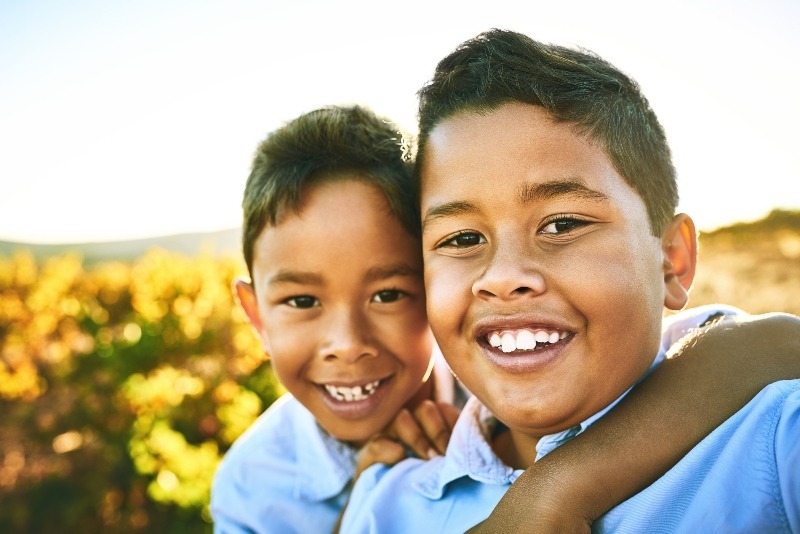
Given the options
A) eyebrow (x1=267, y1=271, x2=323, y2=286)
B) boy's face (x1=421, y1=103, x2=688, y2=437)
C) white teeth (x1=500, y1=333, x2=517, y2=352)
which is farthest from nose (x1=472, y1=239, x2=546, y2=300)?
eyebrow (x1=267, y1=271, x2=323, y2=286)

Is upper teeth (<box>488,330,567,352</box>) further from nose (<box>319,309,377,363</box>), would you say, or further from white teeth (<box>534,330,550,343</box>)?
nose (<box>319,309,377,363</box>)

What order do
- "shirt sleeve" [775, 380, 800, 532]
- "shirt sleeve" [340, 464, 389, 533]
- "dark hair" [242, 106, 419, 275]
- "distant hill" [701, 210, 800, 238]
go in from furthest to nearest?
"distant hill" [701, 210, 800, 238]
"dark hair" [242, 106, 419, 275]
"shirt sleeve" [340, 464, 389, 533]
"shirt sleeve" [775, 380, 800, 532]

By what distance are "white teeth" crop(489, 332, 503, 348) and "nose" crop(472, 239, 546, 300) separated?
0.12 meters

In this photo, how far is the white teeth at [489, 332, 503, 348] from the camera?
1.69m

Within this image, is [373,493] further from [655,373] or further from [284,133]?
[284,133]

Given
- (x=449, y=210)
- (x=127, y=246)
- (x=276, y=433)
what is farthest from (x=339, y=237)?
(x=127, y=246)

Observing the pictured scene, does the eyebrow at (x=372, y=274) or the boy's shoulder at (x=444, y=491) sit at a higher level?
the eyebrow at (x=372, y=274)

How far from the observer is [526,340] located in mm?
1643

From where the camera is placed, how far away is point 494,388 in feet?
5.64

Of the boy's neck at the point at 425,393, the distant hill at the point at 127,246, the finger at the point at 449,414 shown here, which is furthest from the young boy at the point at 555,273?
the distant hill at the point at 127,246

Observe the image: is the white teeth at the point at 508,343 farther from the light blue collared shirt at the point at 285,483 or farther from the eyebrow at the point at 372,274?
the light blue collared shirt at the point at 285,483

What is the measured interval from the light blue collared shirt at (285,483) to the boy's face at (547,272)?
906 mm

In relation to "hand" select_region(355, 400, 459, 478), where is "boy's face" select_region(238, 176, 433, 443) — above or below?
above

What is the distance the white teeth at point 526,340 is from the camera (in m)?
1.64
